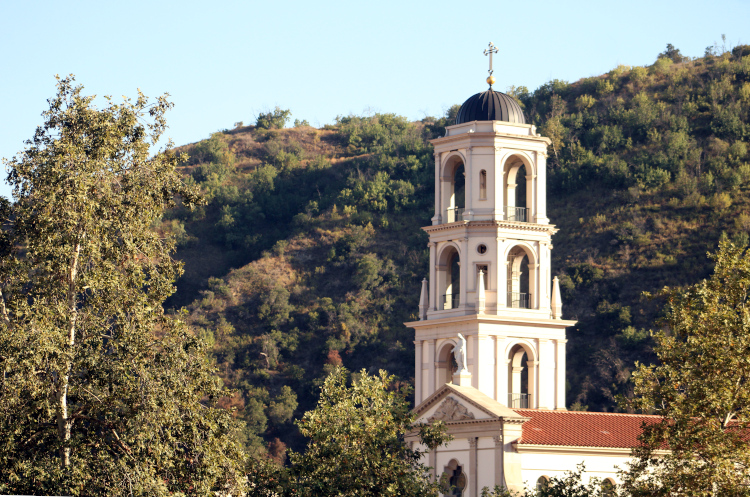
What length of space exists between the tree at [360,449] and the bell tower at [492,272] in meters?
13.3

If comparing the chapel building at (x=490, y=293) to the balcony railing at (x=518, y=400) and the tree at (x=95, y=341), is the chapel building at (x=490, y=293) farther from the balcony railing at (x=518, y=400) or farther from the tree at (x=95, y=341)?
the tree at (x=95, y=341)

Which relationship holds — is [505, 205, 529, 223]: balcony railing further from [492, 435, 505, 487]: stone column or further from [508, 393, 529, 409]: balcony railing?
[492, 435, 505, 487]: stone column

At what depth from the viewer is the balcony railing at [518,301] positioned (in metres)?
54.3

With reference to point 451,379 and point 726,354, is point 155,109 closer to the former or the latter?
point 726,354

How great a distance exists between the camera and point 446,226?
5475cm

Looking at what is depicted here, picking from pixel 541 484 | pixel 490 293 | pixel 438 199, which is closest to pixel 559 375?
pixel 490 293

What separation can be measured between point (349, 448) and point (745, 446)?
463 inches

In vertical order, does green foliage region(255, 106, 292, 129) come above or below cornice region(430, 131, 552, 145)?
above

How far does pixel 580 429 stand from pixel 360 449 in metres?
13.1

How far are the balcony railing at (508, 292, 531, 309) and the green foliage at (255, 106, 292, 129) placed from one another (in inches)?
4449

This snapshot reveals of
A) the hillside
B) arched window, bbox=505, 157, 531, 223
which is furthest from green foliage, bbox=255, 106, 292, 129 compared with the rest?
arched window, bbox=505, 157, 531, 223

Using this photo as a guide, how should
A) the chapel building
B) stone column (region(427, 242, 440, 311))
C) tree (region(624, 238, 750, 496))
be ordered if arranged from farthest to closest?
stone column (region(427, 242, 440, 311)) < the chapel building < tree (region(624, 238, 750, 496))

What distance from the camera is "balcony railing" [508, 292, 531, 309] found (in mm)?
54281

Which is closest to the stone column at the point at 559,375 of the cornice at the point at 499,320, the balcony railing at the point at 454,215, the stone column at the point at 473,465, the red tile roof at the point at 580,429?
the cornice at the point at 499,320
